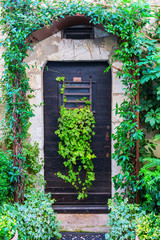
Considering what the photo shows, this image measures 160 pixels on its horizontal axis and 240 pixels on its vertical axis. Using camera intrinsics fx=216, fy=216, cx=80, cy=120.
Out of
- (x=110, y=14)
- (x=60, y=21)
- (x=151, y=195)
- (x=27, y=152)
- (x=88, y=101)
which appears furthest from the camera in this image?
(x=88, y=101)

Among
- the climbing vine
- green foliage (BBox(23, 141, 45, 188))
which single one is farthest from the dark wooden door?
the climbing vine

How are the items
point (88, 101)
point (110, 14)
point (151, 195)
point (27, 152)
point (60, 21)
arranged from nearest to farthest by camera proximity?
point (151, 195), point (110, 14), point (60, 21), point (27, 152), point (88, 101)

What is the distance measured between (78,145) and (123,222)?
1243 millimetres

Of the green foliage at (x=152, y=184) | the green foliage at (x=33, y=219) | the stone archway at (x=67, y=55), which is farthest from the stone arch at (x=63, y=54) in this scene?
the green foliage at (x=33, y=219)

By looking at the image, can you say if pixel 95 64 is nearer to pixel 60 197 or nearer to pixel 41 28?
pixel 41 28

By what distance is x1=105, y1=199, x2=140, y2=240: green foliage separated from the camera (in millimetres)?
2477

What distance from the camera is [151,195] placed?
244 cm

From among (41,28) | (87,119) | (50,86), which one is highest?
(41,28)

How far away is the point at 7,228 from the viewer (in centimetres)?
207

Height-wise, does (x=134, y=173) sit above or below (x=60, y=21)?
below

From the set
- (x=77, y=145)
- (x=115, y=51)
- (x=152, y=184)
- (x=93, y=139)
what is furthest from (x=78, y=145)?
(x=115, y=51)

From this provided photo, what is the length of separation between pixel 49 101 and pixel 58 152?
0.81 meters

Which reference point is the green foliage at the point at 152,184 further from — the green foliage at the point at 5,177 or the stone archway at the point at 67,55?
the green foliage at the point at 5,177

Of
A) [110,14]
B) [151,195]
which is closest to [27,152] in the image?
[151,195]
